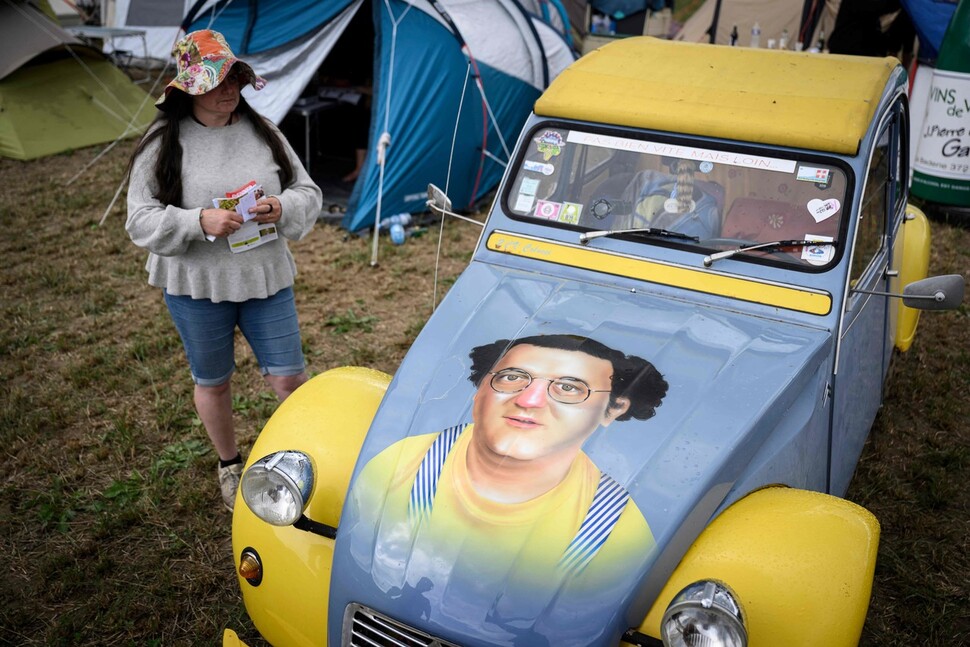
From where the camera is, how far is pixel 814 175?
301 cm

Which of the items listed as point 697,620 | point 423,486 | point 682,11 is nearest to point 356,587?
point 423,486

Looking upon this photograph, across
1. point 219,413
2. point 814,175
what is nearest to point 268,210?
point 219,413

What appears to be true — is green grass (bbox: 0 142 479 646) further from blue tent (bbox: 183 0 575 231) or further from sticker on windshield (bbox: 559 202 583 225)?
sticker on windshield (bbox: 559 202 583 225)

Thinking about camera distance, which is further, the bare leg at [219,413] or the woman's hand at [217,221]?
the bare leg at [219,413]

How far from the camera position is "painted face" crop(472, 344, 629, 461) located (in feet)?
8.00

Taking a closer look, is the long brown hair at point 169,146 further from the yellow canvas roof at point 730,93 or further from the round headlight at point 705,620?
the round headlight at point 705,620

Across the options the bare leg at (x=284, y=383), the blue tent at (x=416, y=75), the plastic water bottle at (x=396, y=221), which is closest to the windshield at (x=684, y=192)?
the bare leg at (x=284, y=383)

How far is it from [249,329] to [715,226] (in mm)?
1961

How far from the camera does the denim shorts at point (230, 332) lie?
11.1 ft

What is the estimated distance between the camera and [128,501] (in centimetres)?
403

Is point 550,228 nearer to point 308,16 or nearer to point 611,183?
point 611,183

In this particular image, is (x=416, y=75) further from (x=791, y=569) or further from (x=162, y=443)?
(x=791, y=569)

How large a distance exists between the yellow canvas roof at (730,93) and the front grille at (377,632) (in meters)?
2.05

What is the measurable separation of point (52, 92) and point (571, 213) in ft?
29.3
